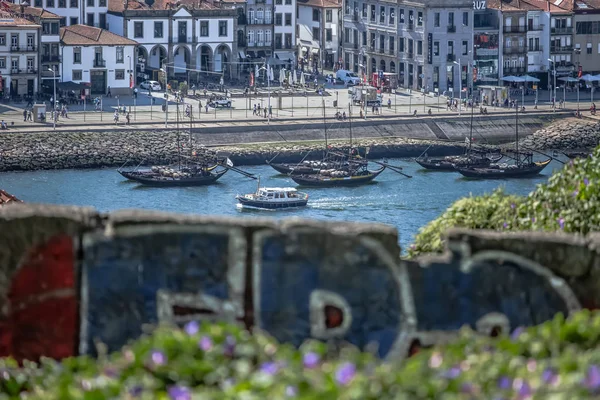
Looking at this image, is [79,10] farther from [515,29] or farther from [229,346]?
[229,346]

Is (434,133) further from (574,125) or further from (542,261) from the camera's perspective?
(542,261)

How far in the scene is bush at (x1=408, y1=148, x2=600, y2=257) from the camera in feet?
51.3

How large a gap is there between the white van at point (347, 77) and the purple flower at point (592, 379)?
101m

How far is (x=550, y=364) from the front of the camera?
29.7 feet

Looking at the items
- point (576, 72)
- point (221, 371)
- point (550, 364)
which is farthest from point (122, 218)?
point (576, 72)

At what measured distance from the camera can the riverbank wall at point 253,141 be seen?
281ft

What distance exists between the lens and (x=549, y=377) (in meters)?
8.70

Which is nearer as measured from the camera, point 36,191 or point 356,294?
point 356,294

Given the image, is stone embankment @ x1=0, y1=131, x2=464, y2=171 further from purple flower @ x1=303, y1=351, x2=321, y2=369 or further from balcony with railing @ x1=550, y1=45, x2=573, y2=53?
purple flower @ x1=303, y1=351, x2=321, y2=369

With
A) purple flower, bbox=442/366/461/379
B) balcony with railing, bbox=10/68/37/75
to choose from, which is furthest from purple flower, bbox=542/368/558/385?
balcony with railing, bbox=10/68/37/75

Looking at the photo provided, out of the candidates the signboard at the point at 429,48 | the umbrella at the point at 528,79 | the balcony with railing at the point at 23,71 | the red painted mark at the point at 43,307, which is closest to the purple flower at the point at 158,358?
the red painted mark at the point at 43,307

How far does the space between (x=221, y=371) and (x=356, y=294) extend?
90.3 inches

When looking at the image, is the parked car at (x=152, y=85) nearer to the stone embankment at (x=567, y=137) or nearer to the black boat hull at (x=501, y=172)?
the stone embankment at (x=567, y=137)

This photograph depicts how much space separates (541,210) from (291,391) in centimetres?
813
